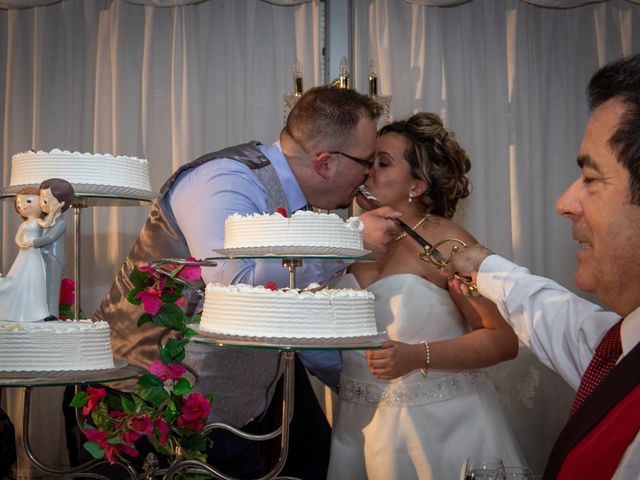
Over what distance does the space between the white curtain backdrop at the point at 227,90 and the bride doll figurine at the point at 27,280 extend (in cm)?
249

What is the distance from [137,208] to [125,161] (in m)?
2.25

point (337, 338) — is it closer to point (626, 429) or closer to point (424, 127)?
point (626, 429)

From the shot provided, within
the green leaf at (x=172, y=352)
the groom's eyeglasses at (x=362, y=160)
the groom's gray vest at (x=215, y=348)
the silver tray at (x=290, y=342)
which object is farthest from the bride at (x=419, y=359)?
the green leaf at (x=172, y=352)

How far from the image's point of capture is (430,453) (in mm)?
3023

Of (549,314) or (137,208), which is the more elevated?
(137,208)

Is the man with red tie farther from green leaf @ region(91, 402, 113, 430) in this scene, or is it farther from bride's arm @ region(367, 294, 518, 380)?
green leaf @ region(91, 402, 113, 430)

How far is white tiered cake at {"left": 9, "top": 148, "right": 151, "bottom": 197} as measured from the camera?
7.70ft

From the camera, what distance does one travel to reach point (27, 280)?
2.12 metres

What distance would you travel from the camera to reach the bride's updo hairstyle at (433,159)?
3.34 meters

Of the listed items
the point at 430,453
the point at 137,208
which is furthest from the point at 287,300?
the point at 137,208

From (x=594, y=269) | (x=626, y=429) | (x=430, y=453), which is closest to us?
(x=626, y=429)

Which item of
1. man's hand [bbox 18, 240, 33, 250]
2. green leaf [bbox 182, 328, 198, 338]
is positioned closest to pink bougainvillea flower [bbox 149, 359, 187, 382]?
green leaf [bbox 182, 328, 198, 338]

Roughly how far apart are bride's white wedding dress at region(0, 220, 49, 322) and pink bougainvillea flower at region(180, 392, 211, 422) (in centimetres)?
44

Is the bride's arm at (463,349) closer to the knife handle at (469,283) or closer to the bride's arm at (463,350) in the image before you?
the bride's arm at (463,350)
